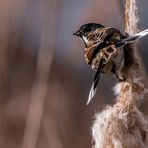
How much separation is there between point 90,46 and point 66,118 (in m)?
2.76

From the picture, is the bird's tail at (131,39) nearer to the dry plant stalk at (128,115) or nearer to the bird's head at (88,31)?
the dry plant stalk at (128,115)

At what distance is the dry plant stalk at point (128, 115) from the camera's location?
104cm

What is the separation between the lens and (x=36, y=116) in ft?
6.70

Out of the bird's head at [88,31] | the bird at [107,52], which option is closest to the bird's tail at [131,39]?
the bird at [107,52]

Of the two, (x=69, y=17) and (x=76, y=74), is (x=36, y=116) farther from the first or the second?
(x=76, y=74)

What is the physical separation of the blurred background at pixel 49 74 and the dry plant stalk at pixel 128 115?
0.47 meters

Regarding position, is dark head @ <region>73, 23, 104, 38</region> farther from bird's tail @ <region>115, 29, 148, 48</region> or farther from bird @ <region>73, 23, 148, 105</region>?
bird's tail @ <region>115, 29, 148, 48</region>

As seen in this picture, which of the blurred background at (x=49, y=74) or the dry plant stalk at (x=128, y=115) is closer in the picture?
the dry plant stalk at (x=128, y=115)

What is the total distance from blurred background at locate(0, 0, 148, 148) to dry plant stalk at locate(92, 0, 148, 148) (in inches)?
18.4

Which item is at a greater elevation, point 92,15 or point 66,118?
point 92,15

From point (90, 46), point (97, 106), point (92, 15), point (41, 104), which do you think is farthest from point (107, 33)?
point (97, 106)

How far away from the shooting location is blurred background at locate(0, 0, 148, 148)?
82.2 inches

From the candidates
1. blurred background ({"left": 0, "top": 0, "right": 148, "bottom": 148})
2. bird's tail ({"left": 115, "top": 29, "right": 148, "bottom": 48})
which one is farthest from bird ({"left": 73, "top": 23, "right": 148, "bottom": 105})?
blurred background ({"left": 0, "top": 0, "right": 148, "bottom": 148})

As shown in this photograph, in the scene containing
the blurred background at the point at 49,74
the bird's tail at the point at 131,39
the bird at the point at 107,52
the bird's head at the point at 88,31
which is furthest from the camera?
the blurred background at the point at 49,74
